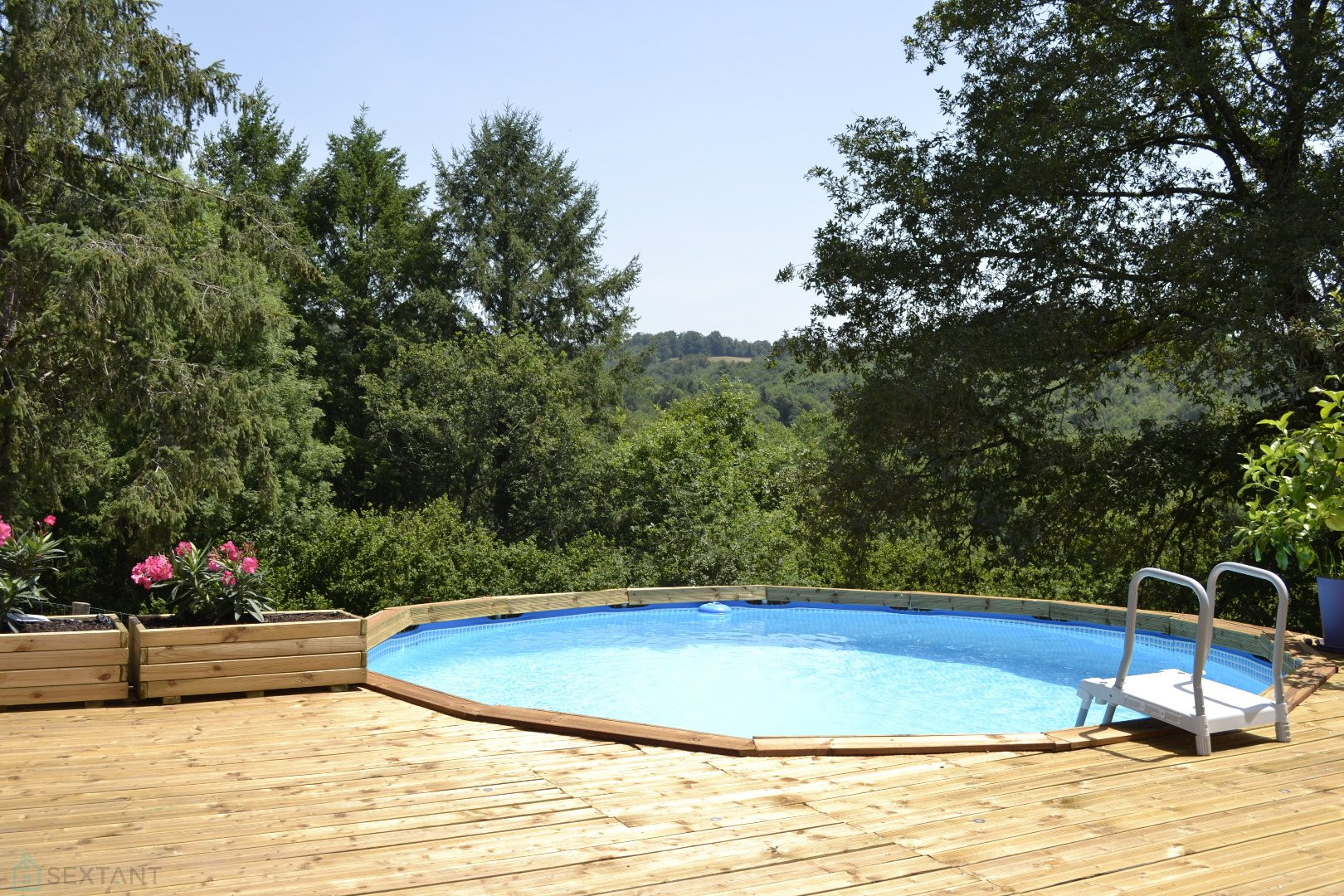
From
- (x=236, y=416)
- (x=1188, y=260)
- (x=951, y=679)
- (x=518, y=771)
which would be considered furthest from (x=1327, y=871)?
(x=236, y=416)

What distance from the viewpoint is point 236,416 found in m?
12.2

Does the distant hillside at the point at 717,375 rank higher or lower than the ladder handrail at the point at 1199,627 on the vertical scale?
higher

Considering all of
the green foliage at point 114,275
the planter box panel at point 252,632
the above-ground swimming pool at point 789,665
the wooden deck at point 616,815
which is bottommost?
→ the above-ground swimming pool at point 789,665

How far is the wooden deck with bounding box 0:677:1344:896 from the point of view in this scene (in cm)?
261

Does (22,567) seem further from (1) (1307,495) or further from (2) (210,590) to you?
(1) (1307,495)

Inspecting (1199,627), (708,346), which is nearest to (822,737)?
(1199,627)

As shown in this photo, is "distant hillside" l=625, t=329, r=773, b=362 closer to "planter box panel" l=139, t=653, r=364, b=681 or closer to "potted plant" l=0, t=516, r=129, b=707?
"planter box panel" l=139, t=653, r=364, b=681

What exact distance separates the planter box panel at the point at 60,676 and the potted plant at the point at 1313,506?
5.99m

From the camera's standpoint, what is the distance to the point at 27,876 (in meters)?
2.56

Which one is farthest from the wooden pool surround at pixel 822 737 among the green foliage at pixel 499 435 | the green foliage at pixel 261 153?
the green foliage at pixel 261 153

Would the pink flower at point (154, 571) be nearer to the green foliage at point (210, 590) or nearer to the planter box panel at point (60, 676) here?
the green foliage at point (210, 590)

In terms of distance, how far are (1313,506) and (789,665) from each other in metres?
4.13

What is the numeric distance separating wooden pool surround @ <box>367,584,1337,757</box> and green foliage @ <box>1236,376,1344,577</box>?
2.23 ft

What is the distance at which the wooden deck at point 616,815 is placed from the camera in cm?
261
